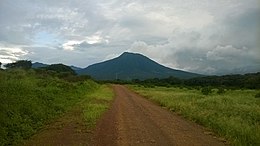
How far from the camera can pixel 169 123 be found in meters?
16.7

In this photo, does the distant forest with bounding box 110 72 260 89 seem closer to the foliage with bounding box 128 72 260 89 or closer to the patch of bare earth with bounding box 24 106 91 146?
the foliage with bounding box 128 72 260 89

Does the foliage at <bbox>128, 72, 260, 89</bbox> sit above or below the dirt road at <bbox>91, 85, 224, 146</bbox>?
above

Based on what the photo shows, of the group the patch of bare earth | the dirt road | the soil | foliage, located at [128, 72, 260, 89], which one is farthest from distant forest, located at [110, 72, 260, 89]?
the patch of bare earth

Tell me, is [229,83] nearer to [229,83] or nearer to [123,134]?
[229,83]

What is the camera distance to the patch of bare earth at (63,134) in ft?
36.8

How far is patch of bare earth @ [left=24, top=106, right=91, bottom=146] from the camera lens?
36.8 feet

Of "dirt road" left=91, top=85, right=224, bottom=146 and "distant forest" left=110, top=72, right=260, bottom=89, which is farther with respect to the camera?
"distant forest" left=110, top=72, right=260, bottom=89

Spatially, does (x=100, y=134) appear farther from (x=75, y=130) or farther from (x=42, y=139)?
(x=42, y=139)

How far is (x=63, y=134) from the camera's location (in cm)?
1286

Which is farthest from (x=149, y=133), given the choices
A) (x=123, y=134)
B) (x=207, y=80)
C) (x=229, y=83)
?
(x=207, y=80)

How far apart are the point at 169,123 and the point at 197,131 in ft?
7.53

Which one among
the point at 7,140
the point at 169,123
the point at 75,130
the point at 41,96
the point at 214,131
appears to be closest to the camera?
the point at 7,140

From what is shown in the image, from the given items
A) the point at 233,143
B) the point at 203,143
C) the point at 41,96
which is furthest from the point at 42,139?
the point at 41,96

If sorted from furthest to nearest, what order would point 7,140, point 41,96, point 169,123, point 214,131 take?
point 41,96 → point 169,123 → point 214,131 → point 7,140
